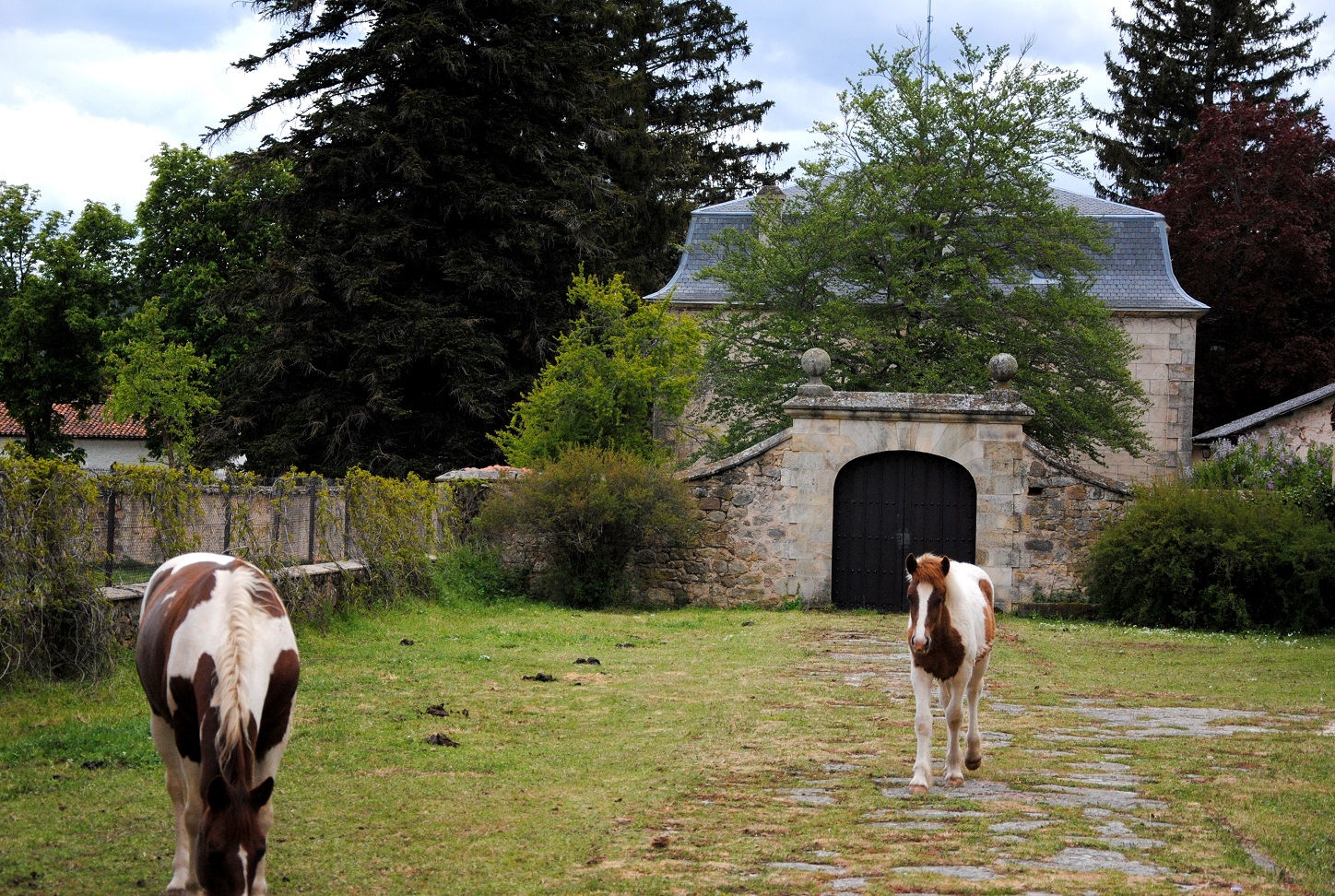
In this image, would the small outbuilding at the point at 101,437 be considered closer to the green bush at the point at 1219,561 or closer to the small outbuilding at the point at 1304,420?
the small outbuilding at the point at 1304,420

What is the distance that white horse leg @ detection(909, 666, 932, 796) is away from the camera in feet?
23.4

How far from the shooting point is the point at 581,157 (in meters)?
30.0

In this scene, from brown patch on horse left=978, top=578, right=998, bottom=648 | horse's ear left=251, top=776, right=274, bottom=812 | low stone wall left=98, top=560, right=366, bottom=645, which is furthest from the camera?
low stone wall left=98, top=560, right=366, bottom=645

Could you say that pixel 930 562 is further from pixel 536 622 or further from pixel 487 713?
pixel 536 622

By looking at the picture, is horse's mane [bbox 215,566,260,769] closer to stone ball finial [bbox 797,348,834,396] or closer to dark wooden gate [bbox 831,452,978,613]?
stone ball finial [bbox 797,348,834,396]

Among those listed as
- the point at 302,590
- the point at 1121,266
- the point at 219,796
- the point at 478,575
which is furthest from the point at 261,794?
the point at 1121,266

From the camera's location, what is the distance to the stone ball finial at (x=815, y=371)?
18.9 m

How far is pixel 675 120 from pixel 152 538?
34559 millimetres

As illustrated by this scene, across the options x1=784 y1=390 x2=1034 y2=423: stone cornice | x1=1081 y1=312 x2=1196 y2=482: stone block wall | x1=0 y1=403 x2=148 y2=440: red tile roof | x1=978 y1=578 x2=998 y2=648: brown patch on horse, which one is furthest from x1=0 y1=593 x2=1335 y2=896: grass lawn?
x1=0 y1=403 x2=148 y2=440: red tile roof

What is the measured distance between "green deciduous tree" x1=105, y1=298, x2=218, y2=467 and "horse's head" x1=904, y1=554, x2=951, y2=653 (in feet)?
102

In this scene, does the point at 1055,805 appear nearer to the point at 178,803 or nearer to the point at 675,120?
the point at 178,803

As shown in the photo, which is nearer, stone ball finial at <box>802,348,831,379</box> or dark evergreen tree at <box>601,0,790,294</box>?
stone ball finial at <box>802,348,831,379</box>

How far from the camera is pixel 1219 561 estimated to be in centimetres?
1695

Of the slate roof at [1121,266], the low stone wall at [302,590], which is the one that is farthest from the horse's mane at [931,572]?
the slate roof at [1121,266]
